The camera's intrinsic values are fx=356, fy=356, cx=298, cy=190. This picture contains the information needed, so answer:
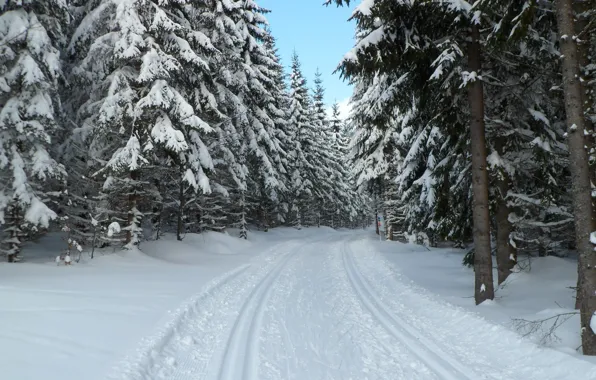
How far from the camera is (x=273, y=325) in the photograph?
7.06 m

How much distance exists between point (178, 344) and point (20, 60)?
10.8 m

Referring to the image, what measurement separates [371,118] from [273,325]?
6.84 meters

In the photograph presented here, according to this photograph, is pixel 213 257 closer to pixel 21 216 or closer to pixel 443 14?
pixel 21 216

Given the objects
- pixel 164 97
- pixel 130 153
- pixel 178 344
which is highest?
pixel 164 97

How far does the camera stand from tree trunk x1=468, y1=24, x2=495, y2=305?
323 inches

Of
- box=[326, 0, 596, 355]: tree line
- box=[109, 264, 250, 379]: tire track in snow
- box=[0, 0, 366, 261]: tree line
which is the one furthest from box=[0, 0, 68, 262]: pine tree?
box=[326, 0, 596, 355]: tree line

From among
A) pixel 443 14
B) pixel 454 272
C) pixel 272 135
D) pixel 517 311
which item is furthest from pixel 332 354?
pixel 272 135

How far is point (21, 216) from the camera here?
11.6m

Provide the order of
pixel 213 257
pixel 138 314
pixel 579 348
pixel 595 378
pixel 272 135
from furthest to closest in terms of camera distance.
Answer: pixel 272 135
pixel 213 257
pixel 138 314
pixel 579 348
pixel 595 378

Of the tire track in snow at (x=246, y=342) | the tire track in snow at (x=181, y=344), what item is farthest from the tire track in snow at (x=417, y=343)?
the tire track in snow at (x=181, y=344)

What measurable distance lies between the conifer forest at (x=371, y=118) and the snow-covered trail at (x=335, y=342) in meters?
1.23

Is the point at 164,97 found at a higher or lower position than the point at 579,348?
higher

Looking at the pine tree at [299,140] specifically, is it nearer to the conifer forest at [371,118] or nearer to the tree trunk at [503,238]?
→ the conifer forest at [371,118]

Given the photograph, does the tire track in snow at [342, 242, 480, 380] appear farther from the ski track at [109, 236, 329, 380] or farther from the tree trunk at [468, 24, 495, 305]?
the ski track at [109, 236, 329, 380]
